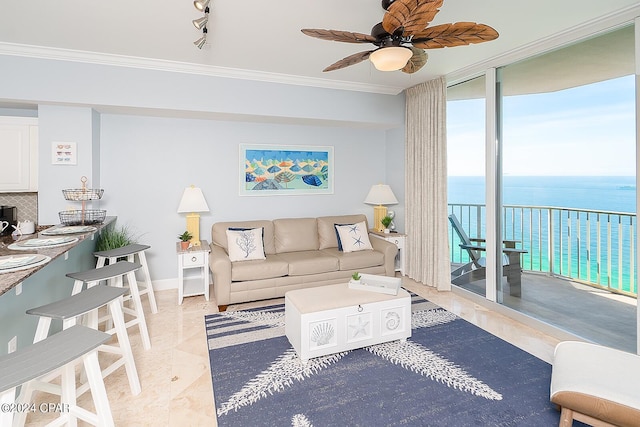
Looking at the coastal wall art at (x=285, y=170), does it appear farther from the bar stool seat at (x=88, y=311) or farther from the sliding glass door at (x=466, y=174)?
the bar stool seat at (x=88, y=311)

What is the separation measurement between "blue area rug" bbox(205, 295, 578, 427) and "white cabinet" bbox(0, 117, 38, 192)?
258 centimetres

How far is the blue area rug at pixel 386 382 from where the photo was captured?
6.23 ft

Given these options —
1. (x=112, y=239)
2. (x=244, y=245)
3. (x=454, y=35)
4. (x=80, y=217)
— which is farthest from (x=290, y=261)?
(x=454, y=35)

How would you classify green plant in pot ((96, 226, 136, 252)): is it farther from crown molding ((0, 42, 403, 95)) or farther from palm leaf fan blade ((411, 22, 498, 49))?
palm leaf fan blade ((411, 22, 498, 49))

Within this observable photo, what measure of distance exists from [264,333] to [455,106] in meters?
3.45

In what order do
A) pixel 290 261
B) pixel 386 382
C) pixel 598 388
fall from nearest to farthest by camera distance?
pixel 598 388 < pixel 386 382 < pixel 290 261

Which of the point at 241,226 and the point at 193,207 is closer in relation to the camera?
the point at 193,207

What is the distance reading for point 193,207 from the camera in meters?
3.89

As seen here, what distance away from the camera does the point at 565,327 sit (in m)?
2.88

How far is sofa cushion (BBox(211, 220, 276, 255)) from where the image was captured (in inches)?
161

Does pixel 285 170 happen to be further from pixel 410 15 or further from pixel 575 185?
pixel 575 185

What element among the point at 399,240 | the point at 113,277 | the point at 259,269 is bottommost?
the point at 259,269

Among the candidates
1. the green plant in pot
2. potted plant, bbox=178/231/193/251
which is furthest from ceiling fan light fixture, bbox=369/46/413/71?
the green plant in pot

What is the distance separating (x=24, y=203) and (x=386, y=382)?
163 inches
